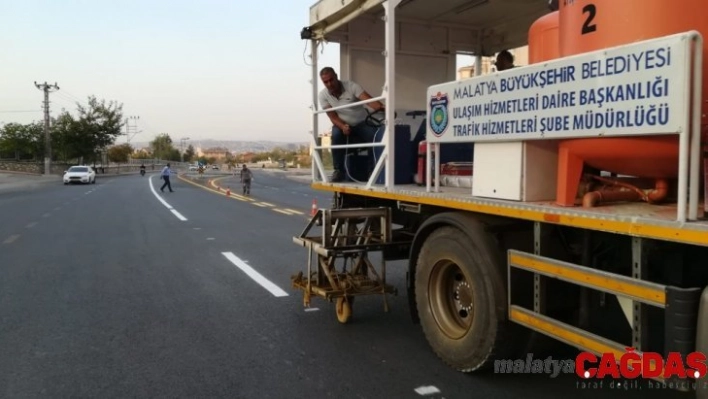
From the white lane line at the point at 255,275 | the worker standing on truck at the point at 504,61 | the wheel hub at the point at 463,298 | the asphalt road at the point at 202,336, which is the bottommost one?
the asphalt road at the point at 202,336

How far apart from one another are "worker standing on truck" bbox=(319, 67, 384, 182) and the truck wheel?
198 cm

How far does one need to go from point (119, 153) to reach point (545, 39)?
109475 mm

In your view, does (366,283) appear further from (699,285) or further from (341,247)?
(699,285)

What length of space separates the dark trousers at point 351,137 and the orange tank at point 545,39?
2094 millimetres

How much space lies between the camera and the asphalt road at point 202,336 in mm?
4137

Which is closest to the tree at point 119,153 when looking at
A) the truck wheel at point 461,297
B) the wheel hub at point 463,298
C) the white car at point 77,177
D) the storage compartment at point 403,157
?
the white car at point 77,177

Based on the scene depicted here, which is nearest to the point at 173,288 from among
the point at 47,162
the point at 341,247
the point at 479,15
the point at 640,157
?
the point at 341,247

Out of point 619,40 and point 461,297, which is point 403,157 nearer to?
point 461,297

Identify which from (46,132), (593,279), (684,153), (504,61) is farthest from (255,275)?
(46,132)

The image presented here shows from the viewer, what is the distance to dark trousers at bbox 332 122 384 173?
6180mm

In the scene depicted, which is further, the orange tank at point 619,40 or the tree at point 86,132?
the tree at point 86,132

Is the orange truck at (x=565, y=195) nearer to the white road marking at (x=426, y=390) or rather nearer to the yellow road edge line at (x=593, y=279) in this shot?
the yellow road edge line at (x=593, y=279)

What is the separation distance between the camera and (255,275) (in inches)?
324

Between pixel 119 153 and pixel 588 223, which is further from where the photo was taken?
pixel 119 153
